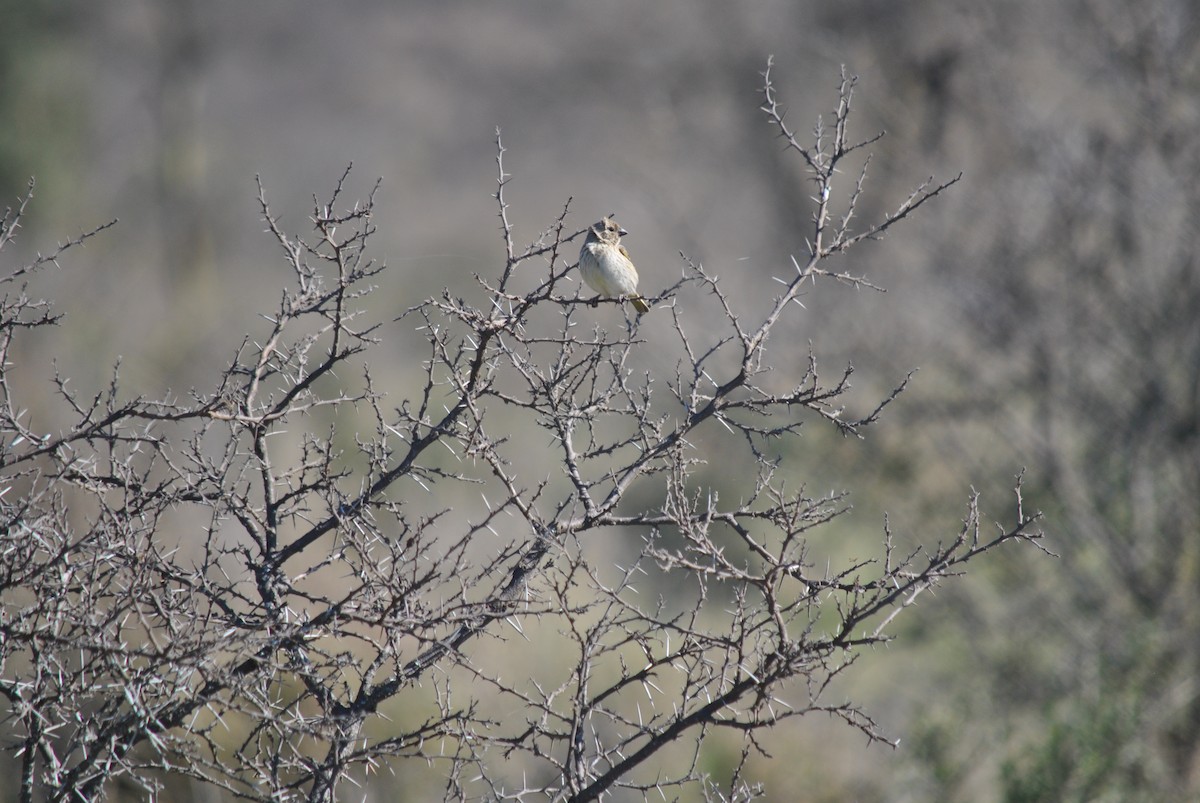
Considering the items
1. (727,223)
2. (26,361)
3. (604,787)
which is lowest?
(604,787)

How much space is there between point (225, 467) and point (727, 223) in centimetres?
1076

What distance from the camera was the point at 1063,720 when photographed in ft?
32.2

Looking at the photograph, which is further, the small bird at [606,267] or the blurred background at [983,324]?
the blurred background at [983,324]

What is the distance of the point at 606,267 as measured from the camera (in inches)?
197

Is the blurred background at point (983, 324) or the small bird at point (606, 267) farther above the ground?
the blurred background at point (983, 324)

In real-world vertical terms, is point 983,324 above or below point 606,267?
above

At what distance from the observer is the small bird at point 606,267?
499 cm

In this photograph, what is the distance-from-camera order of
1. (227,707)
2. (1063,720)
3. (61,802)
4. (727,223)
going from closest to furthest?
1. (227,707)
2. (61,802)
3. (1063,720)
4. (727,223)

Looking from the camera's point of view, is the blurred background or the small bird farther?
the blurred background

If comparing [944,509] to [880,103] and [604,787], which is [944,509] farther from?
[604,787]

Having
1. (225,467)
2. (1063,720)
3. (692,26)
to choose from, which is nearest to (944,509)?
(1063,720)

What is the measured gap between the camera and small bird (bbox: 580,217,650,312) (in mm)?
4992

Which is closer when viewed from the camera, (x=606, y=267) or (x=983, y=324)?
(x=606, y=267)

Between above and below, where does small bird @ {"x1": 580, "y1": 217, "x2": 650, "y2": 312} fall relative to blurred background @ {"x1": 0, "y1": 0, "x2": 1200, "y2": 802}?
below
